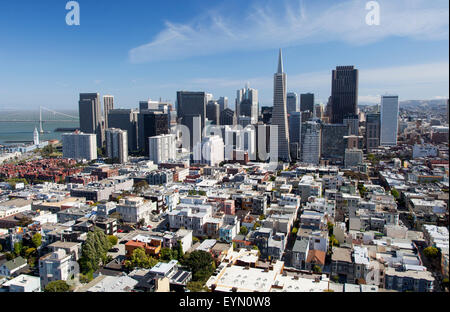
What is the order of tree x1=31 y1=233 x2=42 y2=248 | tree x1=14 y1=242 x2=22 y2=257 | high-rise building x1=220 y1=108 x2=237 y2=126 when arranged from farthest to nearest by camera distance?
high-rise building x1=220 y1=108 x2=237 y2=126 < tree x1=31 y1=233 x2=42 y2=248 < tree x1=14 y1=242 x2=22 y2=257

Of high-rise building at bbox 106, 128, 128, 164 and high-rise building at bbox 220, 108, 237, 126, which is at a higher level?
high-rise building at bbox 220, 108, 237, 126

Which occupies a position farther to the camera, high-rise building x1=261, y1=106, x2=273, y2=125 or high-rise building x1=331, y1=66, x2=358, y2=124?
high-rise building x1=261, y1=106, x2=273, y2=125

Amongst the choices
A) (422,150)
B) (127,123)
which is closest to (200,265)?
(422,150)

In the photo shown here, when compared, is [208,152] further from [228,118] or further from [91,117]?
[91,117]

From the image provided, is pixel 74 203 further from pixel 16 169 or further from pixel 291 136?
pixel 291 136

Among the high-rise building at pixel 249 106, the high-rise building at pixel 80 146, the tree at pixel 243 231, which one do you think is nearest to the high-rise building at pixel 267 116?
the high-rise building at pixel 249 106

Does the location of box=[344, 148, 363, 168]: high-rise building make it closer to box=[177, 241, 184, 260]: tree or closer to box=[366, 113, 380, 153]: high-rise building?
box=[366, 113, 380, 153]: high-rise building

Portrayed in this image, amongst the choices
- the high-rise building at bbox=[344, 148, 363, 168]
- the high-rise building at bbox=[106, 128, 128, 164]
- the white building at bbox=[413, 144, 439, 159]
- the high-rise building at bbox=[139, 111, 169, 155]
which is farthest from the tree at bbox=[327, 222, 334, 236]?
the high-rise building at bbox=[139, 111, 169, 155]

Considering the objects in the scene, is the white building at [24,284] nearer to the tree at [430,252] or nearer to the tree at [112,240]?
the tree at [112,240]
